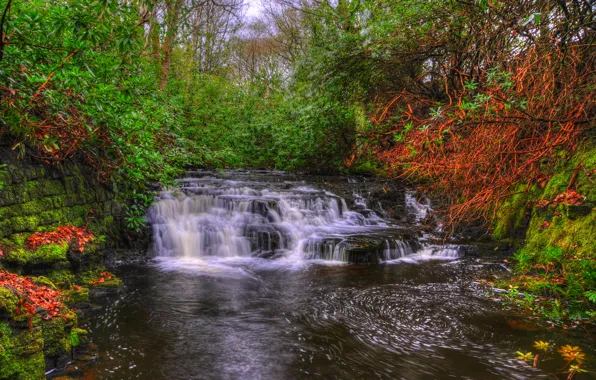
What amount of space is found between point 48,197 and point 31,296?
8.24 feet

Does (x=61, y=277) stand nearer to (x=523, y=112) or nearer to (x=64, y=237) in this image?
(x=64, y=237)

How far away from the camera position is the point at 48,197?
5430 millimetres

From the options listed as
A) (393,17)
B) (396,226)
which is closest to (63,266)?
(396,226)

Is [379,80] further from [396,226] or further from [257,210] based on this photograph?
[257,210]

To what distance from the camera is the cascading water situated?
25.8ft

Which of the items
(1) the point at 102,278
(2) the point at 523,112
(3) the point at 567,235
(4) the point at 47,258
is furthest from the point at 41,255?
(3) the point at 567,235

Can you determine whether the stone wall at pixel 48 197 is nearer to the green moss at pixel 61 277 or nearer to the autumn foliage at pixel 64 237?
the autumn foliage at pixel 64 237

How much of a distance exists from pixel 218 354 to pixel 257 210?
5624mm

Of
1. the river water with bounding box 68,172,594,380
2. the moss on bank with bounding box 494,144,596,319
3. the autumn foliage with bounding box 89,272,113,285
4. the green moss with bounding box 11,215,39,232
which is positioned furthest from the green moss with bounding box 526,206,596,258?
the green moss with bounding box 11,215,39,232

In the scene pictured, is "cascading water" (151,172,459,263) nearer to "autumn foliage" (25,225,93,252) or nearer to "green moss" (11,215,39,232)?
"autumn foliage" (25,225,93,252)

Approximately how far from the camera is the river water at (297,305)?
3619 mm

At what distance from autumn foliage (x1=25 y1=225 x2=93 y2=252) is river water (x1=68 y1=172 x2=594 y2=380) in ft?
3.02

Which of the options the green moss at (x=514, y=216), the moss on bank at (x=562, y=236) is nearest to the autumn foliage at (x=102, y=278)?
the moss on bank at (x=562, y=236)

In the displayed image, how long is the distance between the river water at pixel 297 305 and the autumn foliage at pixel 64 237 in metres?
0.92
